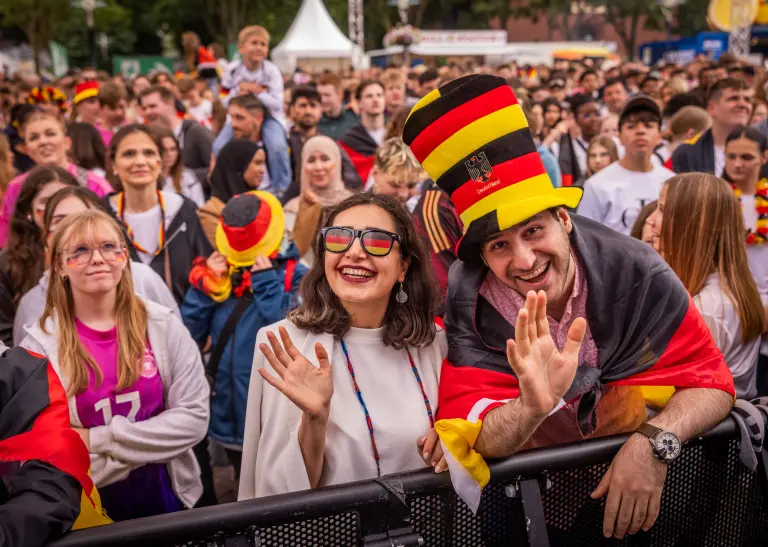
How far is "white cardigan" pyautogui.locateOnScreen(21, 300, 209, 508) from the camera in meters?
2.72

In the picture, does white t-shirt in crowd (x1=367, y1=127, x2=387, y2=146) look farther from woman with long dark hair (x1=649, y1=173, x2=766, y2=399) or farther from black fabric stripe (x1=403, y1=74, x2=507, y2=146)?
black fabric stripe (x1=403, y1=74, x2=507, y2=146)

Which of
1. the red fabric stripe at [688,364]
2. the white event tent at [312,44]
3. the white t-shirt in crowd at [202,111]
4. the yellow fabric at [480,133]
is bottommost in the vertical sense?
the red fabric stripe at [688,364]

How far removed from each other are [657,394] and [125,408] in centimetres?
190

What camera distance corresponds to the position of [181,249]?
466 cm

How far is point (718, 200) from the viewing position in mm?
3014

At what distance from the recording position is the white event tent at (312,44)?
26.8 m

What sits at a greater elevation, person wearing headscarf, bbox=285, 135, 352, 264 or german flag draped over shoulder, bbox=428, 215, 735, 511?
person wearing headscarf, bbox=285, 135, 352, 264

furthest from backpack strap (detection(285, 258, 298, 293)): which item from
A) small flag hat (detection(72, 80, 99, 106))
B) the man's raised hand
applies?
small flag hat (detection(72, 80, 99, 106))

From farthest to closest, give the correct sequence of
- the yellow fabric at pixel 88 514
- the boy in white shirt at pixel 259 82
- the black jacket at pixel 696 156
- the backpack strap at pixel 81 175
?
the boy in white shirt at pixel 259 82 → the black jacket at pixel 696 156 → the backpack strap at pixel 81 175 → the yellow fabric at pixel 88 514

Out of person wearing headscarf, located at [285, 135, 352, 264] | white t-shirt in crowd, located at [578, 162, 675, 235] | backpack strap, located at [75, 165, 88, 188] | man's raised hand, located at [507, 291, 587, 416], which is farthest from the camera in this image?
backpack strap, located at [75, 165, 88, 188]

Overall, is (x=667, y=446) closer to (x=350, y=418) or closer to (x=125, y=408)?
(x=350, y=418)

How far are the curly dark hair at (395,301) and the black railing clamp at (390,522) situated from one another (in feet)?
2.61

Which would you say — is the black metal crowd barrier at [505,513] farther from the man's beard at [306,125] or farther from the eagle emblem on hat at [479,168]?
the man's beard at [306,125]

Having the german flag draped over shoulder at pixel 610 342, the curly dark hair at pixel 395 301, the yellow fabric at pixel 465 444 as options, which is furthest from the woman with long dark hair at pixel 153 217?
the yellow fabric at pixel 465 444
